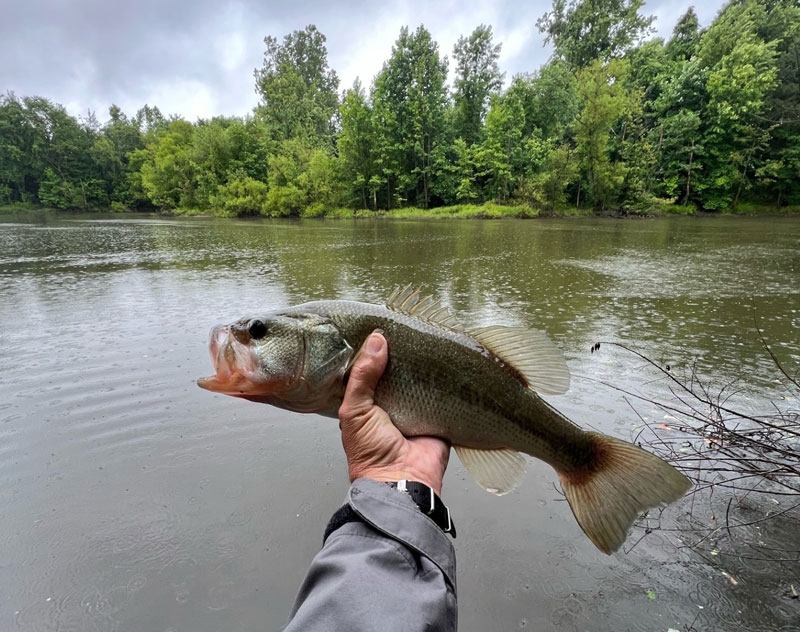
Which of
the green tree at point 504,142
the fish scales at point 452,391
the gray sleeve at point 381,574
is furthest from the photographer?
the green tree at point 504,142

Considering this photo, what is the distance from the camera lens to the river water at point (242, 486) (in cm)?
262

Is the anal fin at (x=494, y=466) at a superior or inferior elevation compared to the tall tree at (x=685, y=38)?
inferior

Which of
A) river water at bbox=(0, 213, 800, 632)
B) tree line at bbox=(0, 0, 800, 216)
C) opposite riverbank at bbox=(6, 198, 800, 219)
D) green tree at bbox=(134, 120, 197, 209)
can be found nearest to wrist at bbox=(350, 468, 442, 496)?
river water at bbox=(0, 213, 800, 632)

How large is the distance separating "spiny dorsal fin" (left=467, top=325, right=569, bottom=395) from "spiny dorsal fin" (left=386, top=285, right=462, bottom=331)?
0.17 m

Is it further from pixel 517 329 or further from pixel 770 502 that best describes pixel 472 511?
pixel 770 502

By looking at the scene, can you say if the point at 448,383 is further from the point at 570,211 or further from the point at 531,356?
the point at 570,211

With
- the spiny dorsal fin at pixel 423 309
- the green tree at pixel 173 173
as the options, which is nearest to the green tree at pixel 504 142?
the green tree at pixel 173 173

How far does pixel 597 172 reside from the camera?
40.5 metres

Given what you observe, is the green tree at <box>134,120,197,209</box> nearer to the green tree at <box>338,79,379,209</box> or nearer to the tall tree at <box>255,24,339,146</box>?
the tall tree at <box>255,24,339,146</box>

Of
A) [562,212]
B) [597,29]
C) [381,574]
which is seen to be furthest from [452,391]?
[597,29]

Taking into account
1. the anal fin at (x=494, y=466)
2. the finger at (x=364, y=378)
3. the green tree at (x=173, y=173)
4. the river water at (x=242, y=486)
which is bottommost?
the river water at (x=242, y=486)

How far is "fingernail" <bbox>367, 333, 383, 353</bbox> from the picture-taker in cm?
202

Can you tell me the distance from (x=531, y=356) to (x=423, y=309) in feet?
2.03

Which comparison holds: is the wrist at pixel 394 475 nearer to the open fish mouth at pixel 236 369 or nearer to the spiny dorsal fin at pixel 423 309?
the open fish mouth at pixel 236 369
